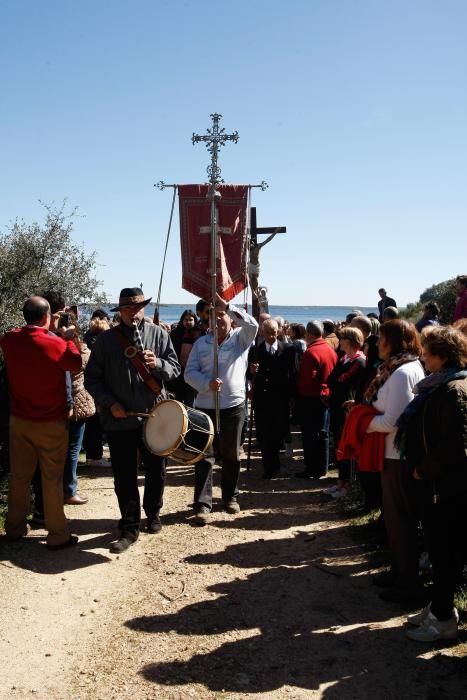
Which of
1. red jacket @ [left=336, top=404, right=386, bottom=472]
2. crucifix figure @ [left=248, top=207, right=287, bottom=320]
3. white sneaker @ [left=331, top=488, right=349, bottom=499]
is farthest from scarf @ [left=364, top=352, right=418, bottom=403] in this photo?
crucifix figure @ [left=248, top=207, right=287, bottom=320]

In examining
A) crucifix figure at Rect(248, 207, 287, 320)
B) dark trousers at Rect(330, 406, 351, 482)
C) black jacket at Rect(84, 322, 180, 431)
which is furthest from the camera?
crucifix figure at Rect(248, 207, 287, 320)

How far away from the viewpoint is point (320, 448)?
28.2 ft

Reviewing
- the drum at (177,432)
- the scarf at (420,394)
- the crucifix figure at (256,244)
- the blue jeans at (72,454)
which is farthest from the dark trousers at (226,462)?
the crucifix figure at (256,244)

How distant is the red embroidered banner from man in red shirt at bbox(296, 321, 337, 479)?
54.0 inches

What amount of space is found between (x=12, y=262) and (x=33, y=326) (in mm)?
6890

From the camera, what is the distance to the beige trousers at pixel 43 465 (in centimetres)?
570

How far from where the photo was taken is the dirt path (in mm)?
3725

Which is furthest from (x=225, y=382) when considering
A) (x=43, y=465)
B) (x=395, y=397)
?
(x=395, y=397)

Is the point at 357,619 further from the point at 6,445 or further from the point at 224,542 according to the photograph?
the point at 6,445

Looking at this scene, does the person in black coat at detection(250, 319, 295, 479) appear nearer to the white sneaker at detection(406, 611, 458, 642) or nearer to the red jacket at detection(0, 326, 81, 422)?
the red jacket at detection(0, 326, 81, 422)

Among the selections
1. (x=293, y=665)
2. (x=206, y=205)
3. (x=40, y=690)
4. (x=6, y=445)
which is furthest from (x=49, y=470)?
(x=206, y=205)

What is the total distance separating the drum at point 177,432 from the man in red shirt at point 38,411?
792 mm

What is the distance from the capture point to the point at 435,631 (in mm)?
4062

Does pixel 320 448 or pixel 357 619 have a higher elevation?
pixel 320 448
